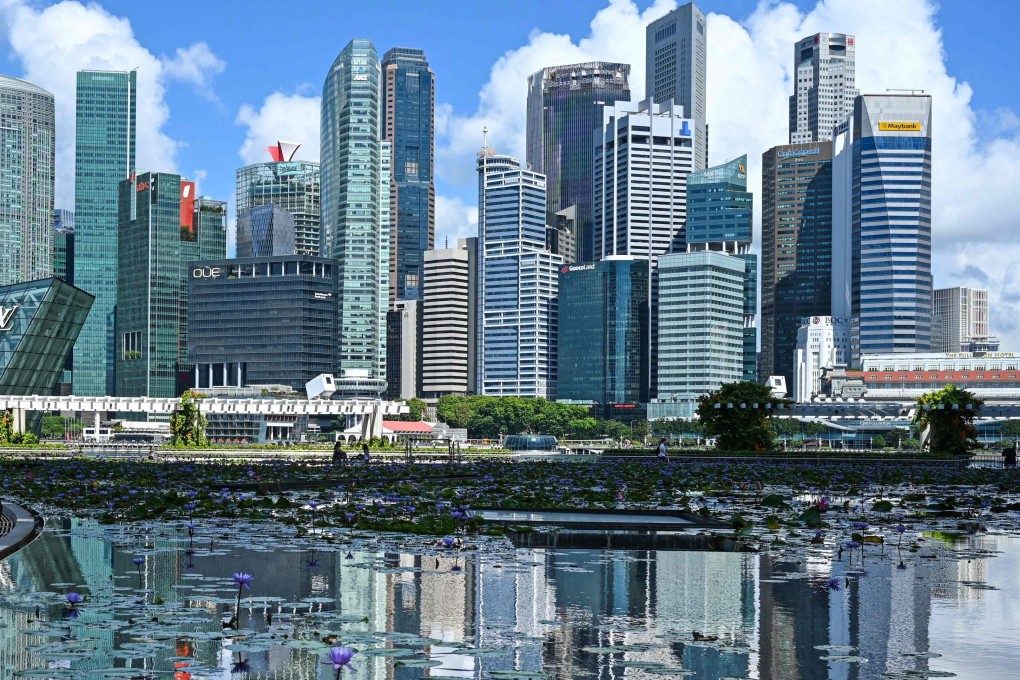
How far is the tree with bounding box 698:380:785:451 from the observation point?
254 ft

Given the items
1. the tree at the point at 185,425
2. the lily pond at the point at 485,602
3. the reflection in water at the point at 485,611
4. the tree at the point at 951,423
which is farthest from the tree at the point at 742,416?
the reflection in water at the point at 485,611

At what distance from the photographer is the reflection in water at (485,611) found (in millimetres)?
10672

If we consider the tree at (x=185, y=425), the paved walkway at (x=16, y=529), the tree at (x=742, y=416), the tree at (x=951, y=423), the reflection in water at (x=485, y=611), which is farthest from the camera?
the tree at (x=185, y=425)

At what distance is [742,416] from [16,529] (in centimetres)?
6191

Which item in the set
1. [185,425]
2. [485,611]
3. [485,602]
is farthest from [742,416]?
[485,611]

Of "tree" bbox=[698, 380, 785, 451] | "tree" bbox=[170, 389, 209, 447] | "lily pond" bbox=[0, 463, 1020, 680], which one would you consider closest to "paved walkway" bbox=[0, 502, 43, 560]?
"lily pond" bbox=[0, 463, 1020, 680]

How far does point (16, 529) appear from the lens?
66.1 feet

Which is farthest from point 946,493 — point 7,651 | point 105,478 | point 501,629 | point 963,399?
point 963,399

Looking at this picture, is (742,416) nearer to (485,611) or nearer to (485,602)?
(485,602)

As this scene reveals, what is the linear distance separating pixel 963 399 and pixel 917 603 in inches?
2875

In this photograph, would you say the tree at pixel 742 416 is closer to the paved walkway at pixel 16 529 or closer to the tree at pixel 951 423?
the tree at pixel 951 423

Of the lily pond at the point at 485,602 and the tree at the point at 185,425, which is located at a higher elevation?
the lily pond at the point at 485,602

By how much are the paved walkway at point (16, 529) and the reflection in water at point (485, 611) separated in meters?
0.40

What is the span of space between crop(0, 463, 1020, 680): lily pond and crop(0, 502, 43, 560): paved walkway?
30 cm
